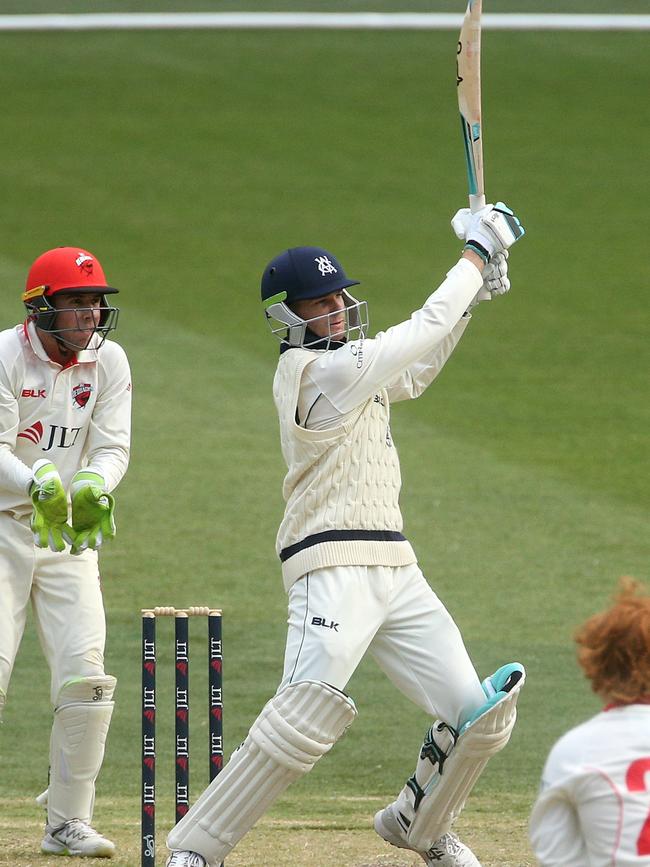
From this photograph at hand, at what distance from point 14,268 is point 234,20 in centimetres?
796

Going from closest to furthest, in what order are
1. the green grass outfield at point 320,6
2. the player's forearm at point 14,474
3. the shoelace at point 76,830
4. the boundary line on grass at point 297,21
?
the player's forearm at point 14,474 → the shoelace at point 76,830 → the boundary line on grass at point 297,21 → the green grass outfield at point 320,6

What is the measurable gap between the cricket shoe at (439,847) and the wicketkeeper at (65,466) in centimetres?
94

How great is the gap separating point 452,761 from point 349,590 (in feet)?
1.87

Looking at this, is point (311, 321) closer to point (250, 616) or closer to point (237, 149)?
point (250, 616)

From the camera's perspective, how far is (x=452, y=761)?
437 cm

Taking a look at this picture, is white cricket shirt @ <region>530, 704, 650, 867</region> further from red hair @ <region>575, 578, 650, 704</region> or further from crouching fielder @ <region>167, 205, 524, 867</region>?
crouching fielder @ <region>167, 205, 524, 867</region>

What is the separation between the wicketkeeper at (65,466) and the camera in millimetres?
4859

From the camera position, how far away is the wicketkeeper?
15.9 feet

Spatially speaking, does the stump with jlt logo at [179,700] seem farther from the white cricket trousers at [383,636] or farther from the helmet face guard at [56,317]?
the helmet face guard at [56,317]

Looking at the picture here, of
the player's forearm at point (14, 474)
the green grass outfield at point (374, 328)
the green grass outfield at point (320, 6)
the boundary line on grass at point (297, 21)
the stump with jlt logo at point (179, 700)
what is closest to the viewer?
the stump with jlt logo at point (179, 700)

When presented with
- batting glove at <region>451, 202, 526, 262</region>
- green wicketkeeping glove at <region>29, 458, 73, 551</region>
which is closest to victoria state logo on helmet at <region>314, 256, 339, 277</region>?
batting glove at <region>451, 202, 526, 262</region>

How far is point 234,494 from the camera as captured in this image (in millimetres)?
10914

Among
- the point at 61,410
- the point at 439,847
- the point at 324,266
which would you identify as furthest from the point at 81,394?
the point at 439,847

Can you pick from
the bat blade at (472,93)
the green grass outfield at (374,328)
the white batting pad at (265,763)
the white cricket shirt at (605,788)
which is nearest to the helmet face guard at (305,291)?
the bat blade at (472,93)
